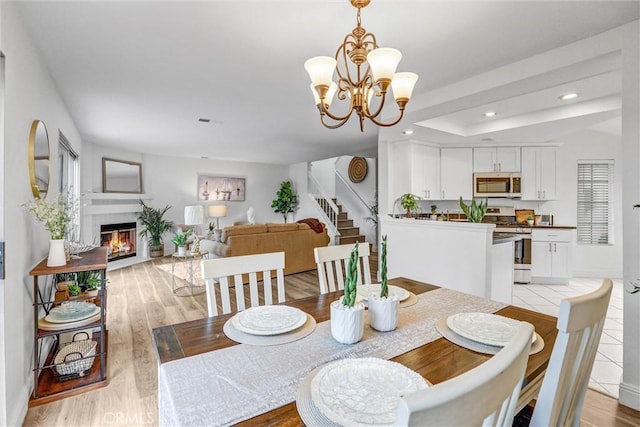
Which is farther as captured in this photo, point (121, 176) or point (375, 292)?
point (121, 176)

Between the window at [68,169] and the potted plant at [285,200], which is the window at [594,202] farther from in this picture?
the window at [68,169]

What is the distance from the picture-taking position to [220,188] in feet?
27.0

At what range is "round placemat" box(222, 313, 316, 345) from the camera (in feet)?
3.82

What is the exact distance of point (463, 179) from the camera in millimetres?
5281

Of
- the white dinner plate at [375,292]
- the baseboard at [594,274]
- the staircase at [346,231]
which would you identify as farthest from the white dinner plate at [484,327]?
the staircase at [346,231]

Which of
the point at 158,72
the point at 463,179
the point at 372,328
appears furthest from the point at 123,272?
the point at 463,179

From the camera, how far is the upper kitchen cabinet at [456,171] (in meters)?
5.24

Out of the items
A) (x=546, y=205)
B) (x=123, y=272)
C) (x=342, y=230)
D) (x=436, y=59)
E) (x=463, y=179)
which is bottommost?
(x=123, y=272)

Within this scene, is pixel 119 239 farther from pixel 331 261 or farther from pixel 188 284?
pixel 331 261

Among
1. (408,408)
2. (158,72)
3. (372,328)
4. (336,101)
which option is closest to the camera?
(408,408)

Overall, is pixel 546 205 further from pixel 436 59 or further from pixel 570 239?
pixel 436 59

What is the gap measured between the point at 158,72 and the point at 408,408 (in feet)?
10.0

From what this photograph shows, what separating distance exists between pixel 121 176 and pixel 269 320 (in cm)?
659

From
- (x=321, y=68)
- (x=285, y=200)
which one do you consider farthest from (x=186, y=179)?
(x=321, y=68)
